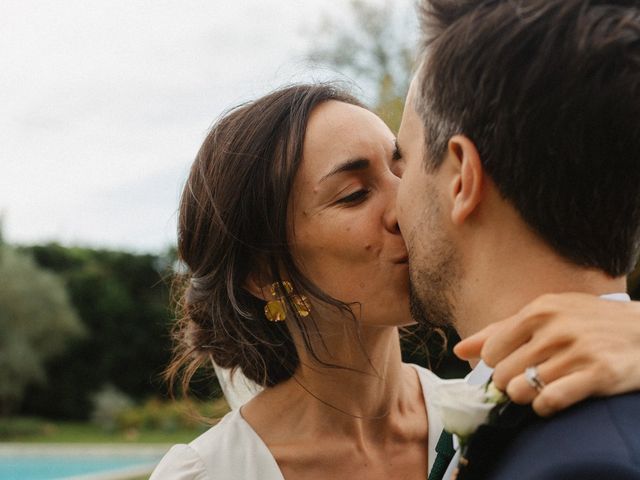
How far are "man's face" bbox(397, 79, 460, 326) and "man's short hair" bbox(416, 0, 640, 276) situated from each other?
0.21m

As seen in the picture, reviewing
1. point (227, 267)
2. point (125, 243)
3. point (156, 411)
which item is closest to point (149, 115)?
point (125, 243)

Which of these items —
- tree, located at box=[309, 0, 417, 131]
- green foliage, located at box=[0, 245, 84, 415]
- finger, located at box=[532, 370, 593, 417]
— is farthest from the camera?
tree, located at box=[309, 0, 417, 131]

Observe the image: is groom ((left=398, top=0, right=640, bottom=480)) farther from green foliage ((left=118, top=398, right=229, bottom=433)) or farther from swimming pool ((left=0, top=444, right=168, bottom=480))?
green foliage ((left=118, top=398, right=229, bottom=433))

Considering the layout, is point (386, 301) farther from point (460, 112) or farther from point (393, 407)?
point (460, 112)

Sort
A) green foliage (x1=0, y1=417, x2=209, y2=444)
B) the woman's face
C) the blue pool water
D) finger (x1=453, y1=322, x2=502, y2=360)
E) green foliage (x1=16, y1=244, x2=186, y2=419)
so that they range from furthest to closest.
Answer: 1. green foliage (x1=16, y1=244, x2=186, y2=419)
2. green foliage (x1=0, y1=417, x2=209, y2=444)
3. the blue pool water
4. the woman's face
5. finger (x1=453, y1=322, x2=502, y2=360)

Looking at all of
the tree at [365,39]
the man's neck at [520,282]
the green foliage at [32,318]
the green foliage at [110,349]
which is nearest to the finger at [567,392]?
the man's neck at [520,282]

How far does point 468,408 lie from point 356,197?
133 cm

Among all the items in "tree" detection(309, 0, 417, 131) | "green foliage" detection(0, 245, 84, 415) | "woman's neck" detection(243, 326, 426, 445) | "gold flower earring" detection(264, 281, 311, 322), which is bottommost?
"green foliage" detection(0, 245, 84, 415)

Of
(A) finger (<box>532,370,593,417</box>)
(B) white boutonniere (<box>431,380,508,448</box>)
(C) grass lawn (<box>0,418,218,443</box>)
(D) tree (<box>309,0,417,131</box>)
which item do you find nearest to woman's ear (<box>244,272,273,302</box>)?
(B) white boutonniere (<box>431,380,508,448</box>)

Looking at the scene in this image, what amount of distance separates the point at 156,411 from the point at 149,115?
A: 1414 cm

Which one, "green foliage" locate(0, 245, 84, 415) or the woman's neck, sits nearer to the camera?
the woman's neck

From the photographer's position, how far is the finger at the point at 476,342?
1.76 metres

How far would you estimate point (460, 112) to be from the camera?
1.88 metres

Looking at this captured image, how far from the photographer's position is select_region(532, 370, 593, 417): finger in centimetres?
155
